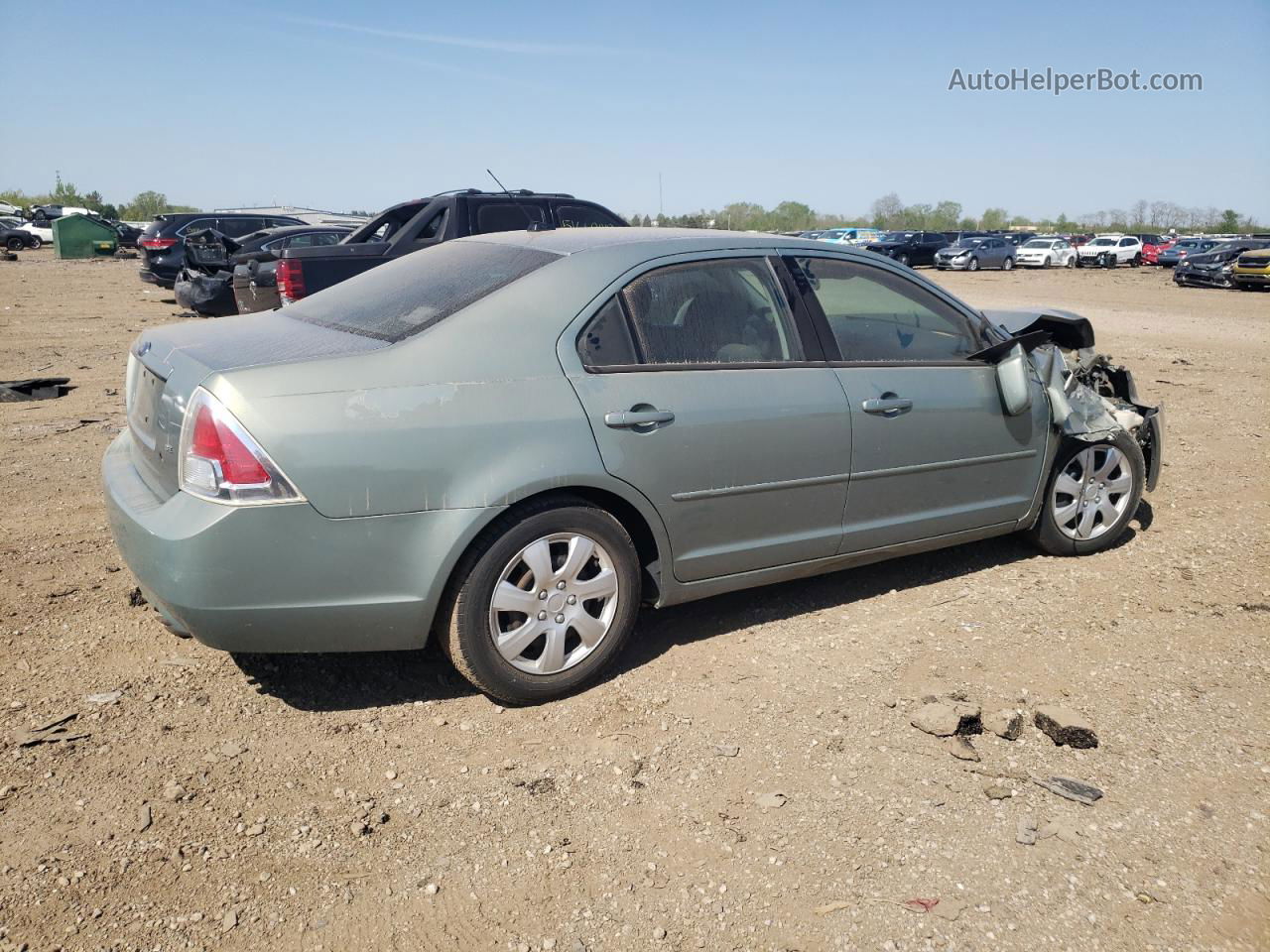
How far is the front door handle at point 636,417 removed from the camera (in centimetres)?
356

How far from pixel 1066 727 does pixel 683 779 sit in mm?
1364

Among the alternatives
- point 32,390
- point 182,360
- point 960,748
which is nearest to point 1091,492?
point 960,748

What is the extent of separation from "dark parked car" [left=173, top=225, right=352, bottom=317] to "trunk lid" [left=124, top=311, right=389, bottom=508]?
9.43m

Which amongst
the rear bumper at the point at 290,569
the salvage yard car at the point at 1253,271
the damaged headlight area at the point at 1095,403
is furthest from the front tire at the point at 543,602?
the salvage yard car at the point at 1253,271

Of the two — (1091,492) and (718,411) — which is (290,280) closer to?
(718,411)

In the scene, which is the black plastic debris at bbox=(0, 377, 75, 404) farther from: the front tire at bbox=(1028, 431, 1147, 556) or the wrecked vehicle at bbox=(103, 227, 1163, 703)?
the front tire at bbox=(1028, 431, 1147, 556)

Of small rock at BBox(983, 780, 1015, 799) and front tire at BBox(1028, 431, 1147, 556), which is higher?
front tire at BBox(1028, 431, 1147, 556)

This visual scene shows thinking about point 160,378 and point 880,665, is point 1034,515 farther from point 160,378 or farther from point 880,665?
point 160,378

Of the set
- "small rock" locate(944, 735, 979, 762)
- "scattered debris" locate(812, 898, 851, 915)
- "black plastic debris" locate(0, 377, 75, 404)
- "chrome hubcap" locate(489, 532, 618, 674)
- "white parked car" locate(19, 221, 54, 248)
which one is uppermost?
"white parked car" locate(19, 221, 54, 248)

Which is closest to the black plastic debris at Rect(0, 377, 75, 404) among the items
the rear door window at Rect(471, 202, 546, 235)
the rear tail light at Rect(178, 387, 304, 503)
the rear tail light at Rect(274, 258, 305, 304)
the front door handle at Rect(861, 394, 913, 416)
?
the rear tail light at Rect(274, 258, 305, 304)

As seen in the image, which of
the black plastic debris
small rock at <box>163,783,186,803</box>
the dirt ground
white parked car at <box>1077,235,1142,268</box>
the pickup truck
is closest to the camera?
the dirt ground

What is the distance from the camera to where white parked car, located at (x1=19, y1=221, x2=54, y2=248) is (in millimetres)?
44669

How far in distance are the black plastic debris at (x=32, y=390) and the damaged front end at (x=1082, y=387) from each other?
7605 millimetres

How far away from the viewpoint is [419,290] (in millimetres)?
3955
